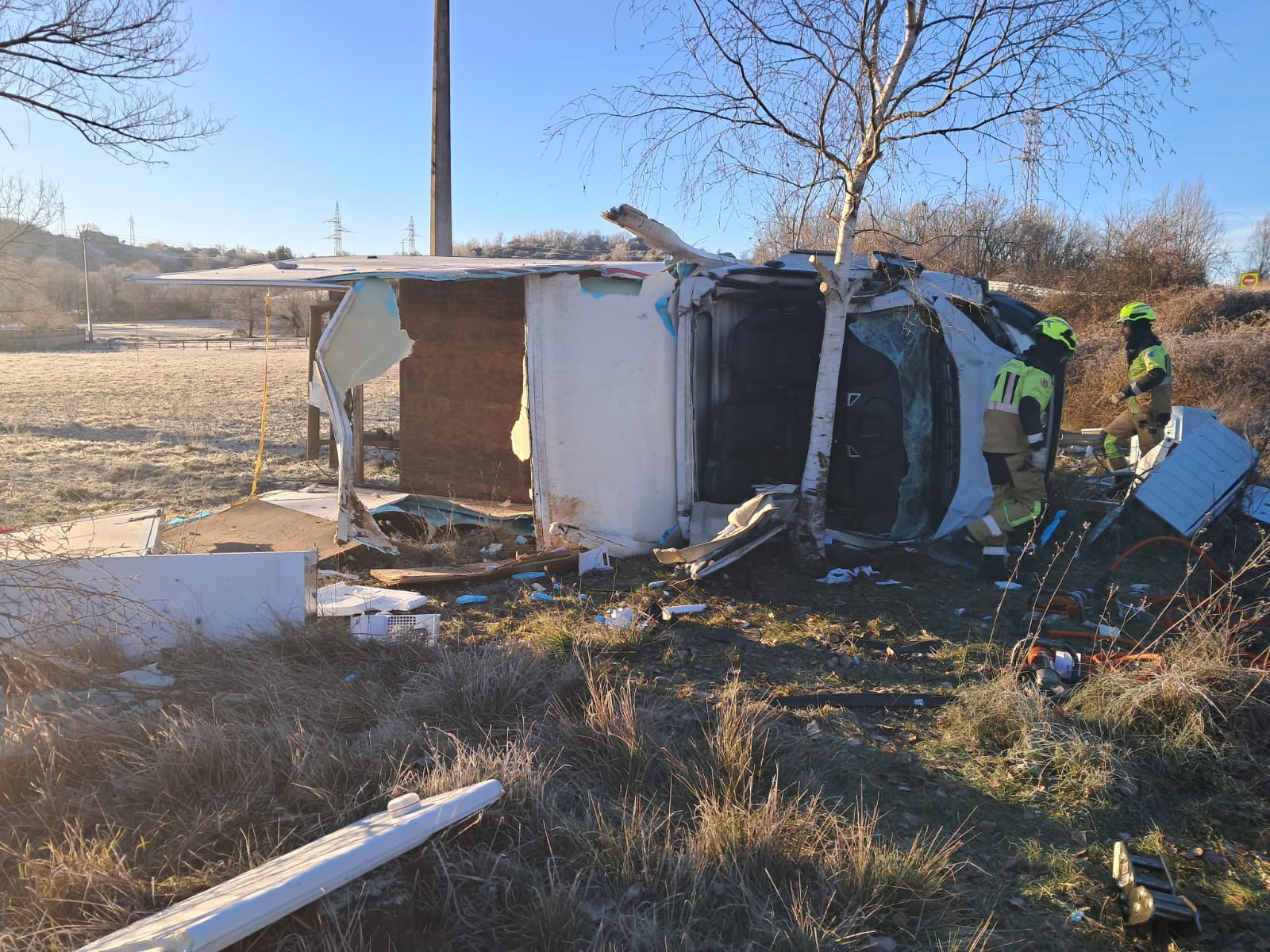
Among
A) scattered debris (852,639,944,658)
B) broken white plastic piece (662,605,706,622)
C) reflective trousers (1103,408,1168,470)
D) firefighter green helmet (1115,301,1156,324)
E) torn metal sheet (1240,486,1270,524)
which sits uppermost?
firefighter green helmet (1115,301,1156,324)

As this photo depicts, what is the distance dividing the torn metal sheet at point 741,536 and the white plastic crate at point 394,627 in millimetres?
1771

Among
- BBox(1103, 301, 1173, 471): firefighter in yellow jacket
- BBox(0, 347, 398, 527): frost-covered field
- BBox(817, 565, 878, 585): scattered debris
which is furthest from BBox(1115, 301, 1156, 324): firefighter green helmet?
BBox(0, 347, 398, 527): frost-covered field

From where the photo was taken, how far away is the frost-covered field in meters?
8.68

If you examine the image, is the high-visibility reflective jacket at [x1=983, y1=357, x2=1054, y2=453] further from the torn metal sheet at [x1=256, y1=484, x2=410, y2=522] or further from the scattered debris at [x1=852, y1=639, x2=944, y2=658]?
the torn metal sheet at [x1=256, y1=484, x2=410, y2=522]

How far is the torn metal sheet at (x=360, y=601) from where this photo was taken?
16.7 feet

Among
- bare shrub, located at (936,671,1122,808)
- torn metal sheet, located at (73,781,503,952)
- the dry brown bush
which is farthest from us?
the dry brown bush

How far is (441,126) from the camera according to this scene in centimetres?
1325

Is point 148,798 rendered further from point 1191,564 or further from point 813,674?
point 1191,564

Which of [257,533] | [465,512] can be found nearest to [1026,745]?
[465,512]

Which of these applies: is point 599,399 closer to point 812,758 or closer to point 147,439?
point 812,758

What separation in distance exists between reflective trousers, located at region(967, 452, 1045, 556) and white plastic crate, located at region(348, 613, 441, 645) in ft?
13.3

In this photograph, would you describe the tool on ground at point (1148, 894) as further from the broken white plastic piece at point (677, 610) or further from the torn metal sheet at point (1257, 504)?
the torn metal sheet at point (1257, 504)

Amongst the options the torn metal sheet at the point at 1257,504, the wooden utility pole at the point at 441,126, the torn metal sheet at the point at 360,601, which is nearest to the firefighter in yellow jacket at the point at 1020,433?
the torn metal sheet at the point at 1257,504

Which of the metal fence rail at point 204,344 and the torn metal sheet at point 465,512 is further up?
the metal fence rail at point 204,344
